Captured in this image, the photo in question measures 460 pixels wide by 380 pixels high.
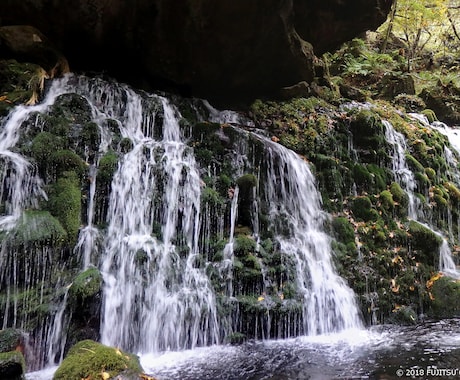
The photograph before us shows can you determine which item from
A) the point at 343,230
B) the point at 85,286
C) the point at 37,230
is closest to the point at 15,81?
the point at 37,230

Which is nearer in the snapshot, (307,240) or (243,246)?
(243,246)

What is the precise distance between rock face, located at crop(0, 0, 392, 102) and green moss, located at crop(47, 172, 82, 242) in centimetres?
448

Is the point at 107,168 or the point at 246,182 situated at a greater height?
the point at 107,168

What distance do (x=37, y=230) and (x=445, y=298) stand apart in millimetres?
7429

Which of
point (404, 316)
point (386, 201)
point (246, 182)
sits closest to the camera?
point (404, 316)

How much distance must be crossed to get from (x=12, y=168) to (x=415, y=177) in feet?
29.7

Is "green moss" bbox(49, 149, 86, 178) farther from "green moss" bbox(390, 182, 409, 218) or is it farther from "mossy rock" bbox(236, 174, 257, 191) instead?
"green moss" bbox(390, 182, 409, 218)

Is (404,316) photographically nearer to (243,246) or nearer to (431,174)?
(243,246)

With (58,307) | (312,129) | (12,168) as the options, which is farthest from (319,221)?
(12,168)

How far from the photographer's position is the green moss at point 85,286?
497 cm

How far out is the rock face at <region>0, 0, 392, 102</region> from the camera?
8.56 meters

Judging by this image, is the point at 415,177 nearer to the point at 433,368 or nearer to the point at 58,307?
the point at 433,368

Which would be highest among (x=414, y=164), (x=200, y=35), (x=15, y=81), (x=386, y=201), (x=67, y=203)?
(x=200, y=35)

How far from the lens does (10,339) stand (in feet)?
14.2
